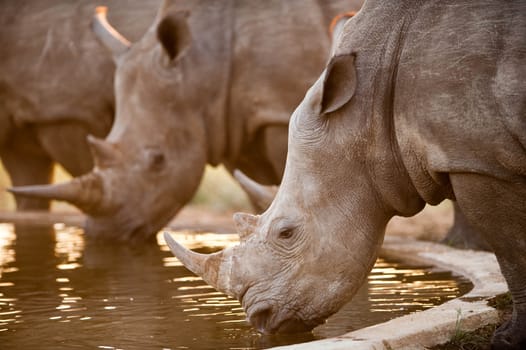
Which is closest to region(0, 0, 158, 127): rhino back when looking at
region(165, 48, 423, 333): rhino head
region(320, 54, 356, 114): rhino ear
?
region(165, 48, 423, 333): rhino head

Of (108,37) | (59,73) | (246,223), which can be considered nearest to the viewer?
(246,223)

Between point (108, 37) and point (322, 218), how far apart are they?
479 cm

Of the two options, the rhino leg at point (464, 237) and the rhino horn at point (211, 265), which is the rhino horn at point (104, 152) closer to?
the rhino leg at point (464, 237)

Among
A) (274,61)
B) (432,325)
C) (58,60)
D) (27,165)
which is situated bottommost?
(432,325)

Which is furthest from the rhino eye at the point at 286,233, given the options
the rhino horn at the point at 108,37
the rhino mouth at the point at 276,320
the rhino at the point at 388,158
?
the rhino horn at the point at 108,37

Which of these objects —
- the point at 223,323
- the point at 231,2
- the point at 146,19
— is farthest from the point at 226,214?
the point at 223,323

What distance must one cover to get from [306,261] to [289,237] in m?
0.11

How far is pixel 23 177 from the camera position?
37.3ft

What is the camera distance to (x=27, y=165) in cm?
1141

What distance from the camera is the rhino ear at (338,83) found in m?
4.26

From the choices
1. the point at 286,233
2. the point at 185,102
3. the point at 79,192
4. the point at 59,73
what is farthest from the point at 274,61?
the point at 286,233

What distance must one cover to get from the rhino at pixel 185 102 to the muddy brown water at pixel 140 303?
80 cm

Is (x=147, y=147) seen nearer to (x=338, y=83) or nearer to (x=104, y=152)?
(x=104, y=152)

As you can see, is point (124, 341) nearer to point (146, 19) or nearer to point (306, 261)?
point (306, 261)
